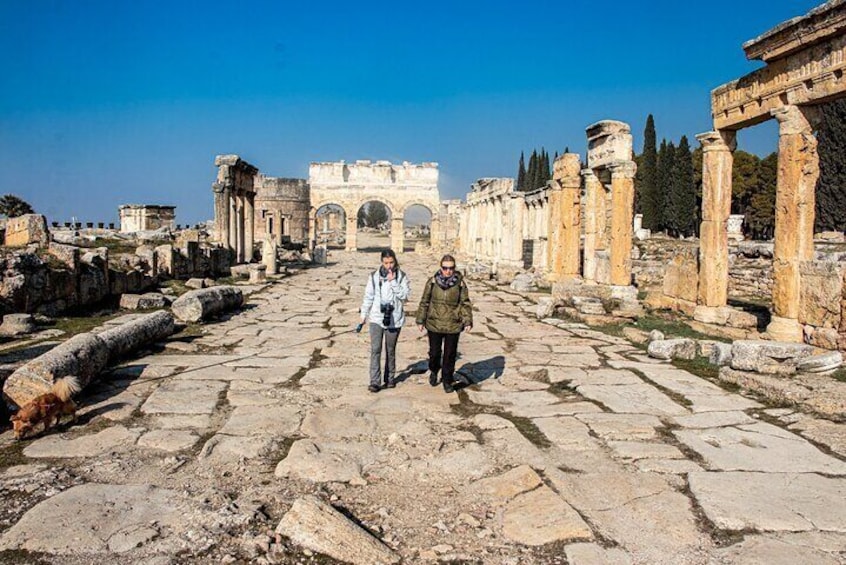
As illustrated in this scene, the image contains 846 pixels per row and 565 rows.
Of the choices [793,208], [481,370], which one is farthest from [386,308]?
[793,208]

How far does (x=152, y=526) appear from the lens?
3.19m

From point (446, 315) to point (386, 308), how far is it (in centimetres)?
57

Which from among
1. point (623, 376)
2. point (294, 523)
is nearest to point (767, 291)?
point (623, 376)

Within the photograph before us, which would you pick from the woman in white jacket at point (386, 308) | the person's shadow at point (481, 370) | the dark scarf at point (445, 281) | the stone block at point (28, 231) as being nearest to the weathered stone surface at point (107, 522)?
the woman in white jacket at point (386, 308)

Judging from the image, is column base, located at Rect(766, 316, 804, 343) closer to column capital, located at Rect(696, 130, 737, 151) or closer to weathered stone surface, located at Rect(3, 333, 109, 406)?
column capital, located at Rect(696, 130, 737, 151)

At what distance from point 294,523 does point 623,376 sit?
445 centimetres

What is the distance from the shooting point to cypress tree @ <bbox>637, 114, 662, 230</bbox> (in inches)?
1791

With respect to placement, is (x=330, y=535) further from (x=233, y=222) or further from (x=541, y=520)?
(x=233, y=222)

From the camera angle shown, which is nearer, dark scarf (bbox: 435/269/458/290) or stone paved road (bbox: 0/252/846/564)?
stone paved road (bbox: 0/252/846/564)

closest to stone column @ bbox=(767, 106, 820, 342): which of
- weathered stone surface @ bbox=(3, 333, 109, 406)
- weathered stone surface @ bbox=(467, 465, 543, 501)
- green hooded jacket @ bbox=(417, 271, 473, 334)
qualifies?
green hooded jacket @ bbox=(417, 271, 473, 334)

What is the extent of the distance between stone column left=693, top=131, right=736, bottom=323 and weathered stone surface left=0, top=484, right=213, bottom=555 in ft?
28.8

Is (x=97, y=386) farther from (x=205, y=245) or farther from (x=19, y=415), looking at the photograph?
(x=205, y=245)

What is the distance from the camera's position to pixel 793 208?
8648mm

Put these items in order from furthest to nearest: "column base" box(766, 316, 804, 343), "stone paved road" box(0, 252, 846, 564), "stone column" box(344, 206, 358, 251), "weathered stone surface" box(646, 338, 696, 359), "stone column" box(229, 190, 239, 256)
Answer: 1. "stone column" box(344, 206, 358, 251)
2. "stone column" box(229, 190, 239, 256)
3. "column base" box(766, 316, 804, 343)
4. "weathered stone surface" box(646, 338, 696, 359)
5. "stone paved road" box(0, 252, 846, 564)
